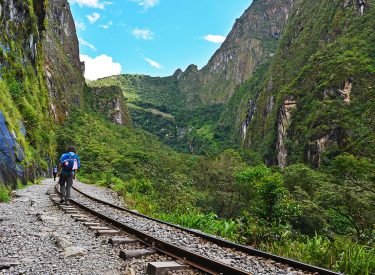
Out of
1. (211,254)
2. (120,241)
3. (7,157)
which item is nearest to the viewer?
(211,254)

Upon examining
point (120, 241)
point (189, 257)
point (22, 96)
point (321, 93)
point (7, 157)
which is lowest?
point (120, 241)

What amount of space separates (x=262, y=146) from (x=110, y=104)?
217 ft

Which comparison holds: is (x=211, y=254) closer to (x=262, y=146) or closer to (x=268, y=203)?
(x=268, y=203)

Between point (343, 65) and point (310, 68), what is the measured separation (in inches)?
627

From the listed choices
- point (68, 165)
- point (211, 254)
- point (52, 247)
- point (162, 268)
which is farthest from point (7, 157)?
point (162, 268)

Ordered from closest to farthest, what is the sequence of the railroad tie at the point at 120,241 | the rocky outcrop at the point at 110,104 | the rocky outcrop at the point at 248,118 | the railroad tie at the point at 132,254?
the railroad tie at the point at 132,254
the railroad tie at the point at 120,241
the rocky outcrop at the point at 110,104
the rocky outcrop at the point at 248,118

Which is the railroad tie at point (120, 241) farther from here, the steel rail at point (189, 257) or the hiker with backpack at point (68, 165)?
the hiker with backpack at point (68, 165)

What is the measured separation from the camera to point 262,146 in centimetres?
10350

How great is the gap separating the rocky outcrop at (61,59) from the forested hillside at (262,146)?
614 millimetres

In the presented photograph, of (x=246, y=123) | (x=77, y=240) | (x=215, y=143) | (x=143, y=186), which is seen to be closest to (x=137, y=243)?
(x=77, y=240)

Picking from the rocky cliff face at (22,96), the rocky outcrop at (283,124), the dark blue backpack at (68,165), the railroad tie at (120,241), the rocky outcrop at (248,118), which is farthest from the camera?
the rocky outcrop at (248,118)

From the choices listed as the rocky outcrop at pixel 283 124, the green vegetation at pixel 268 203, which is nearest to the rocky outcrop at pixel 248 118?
the rocky outcrop at pixel 283 124

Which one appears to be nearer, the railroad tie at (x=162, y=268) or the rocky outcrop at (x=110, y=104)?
the railroad tie at (x=162, y=268)

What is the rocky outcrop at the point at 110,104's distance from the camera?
140 meters
